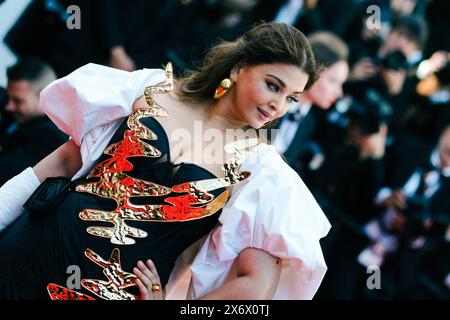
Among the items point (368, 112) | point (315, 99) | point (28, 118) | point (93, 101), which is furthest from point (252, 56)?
point (368, 112)

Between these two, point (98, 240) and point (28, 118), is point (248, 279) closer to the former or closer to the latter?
point (98, 240)

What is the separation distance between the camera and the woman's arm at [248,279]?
6.64 ft

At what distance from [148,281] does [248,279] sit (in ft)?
1.07

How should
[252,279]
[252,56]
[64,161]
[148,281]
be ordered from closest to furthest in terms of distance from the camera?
[252,279] → [148,281] → [252,56] → [64,161]

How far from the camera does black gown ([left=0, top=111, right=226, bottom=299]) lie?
2.17m

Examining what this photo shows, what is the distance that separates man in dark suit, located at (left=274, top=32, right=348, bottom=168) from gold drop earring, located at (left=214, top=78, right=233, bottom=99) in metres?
1.55

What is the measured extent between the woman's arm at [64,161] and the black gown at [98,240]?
0.18 metres

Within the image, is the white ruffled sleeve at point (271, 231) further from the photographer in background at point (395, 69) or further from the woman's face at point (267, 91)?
the photographer in background at point (395, 69)

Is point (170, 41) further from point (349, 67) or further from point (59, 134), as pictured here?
point (349, 67)

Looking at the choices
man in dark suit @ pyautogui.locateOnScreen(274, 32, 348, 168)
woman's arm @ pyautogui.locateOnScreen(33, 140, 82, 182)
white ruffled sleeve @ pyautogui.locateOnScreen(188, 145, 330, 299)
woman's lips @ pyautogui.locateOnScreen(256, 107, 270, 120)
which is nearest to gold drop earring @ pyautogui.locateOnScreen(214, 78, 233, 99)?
woman's lips @ pyautogui.locateOnScreen(256, 107, 270, 120)

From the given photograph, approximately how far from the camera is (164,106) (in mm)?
2307

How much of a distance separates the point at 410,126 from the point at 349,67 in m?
0.65

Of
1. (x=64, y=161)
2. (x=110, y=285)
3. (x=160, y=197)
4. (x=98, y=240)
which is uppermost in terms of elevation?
(x=64, y=161)

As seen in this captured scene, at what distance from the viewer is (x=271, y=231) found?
204 cm
